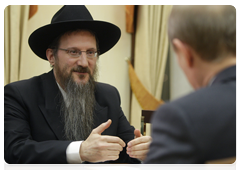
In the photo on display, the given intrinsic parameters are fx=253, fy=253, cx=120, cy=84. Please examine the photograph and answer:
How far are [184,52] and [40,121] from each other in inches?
52.9

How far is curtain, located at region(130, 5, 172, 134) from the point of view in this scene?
3791mm

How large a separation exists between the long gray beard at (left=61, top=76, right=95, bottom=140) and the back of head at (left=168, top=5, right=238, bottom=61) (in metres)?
1.34

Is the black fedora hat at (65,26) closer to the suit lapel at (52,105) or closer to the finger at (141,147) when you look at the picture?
the suit lapel at (52,105)

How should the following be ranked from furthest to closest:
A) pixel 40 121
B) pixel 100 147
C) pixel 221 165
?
pixel 40 121
pixel 100 147
pixel 221 165

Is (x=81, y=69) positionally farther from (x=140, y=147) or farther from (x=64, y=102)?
(x=140, y=147)

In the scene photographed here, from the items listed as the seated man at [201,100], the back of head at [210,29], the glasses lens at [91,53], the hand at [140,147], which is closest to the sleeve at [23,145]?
the hand at [140,147]

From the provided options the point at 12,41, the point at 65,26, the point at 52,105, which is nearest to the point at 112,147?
the point at 52,105

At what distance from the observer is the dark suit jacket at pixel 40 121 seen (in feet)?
4.92

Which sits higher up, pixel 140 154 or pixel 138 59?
pixel 138 59

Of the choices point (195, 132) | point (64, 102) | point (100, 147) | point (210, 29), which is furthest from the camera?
point (64, 102)

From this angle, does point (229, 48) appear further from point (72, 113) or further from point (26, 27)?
point (26, 27)

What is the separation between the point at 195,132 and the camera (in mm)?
609

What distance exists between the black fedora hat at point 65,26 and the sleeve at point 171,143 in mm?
1447
